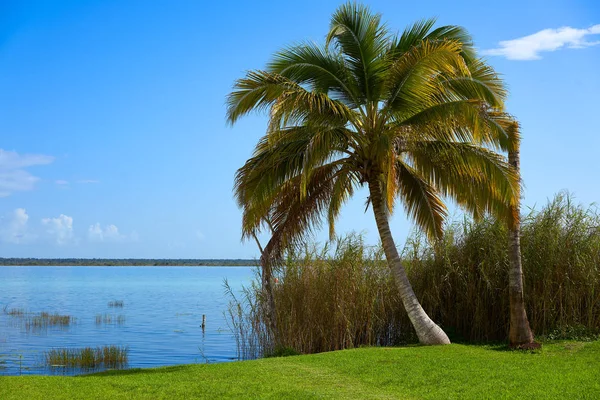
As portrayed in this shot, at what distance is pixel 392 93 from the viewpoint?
13.9 metres

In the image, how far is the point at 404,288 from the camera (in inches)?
567

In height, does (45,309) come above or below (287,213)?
below

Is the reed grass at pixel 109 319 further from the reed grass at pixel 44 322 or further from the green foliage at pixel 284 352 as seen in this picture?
the green foliage at pixel 284 352

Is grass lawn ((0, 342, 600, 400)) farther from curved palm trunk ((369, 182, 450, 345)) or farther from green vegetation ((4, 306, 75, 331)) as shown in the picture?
green vegetation ((4, 306, 75, 331))

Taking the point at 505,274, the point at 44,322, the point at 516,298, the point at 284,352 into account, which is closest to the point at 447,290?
the point at 505,274

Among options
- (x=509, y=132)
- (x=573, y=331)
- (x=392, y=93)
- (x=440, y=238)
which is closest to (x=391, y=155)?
(x=392, y=93)

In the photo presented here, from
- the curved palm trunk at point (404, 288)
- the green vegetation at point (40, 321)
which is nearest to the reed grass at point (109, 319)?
the green vegetation at point (40, 321)

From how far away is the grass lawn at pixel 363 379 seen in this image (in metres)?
9.31

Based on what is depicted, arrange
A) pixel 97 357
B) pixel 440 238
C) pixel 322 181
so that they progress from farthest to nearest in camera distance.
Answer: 1. pixel 97 357
2. pixel 440 238
3. pixel 322 181

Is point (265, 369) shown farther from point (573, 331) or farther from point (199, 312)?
point (199, 312)

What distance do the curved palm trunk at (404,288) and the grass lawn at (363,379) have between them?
112 cm

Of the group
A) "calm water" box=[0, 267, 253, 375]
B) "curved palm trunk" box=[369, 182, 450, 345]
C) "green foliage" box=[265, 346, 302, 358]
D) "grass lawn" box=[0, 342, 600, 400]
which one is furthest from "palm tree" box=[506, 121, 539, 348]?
"calm water" box=[0, 267, 253, 375]

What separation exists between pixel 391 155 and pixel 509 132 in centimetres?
284

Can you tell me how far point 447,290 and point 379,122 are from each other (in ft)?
15.8
